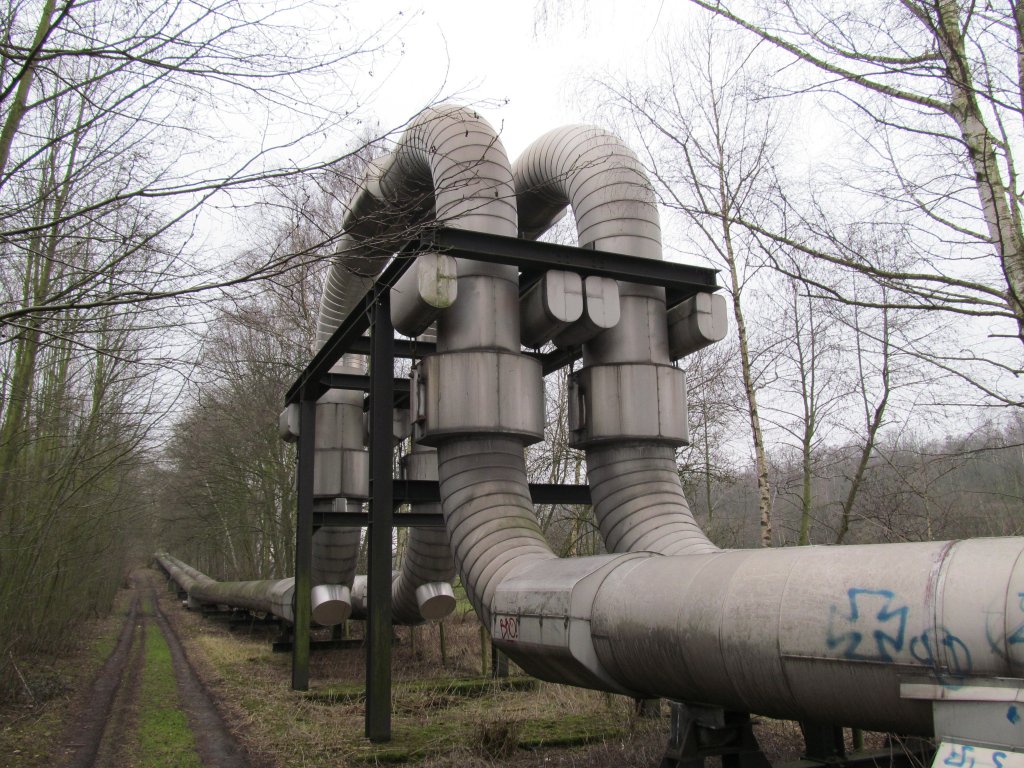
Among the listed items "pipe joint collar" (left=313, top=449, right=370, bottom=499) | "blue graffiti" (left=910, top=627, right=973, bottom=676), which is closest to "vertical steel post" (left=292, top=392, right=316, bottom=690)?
"pipe joint collar" (left=313, top=449, right=370, bottom=499)

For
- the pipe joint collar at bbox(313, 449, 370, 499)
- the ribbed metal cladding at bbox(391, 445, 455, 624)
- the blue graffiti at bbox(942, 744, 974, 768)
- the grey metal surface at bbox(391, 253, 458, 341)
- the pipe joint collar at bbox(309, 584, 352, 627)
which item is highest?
the grey metal surface at bbox(391, 253, 458, 341)

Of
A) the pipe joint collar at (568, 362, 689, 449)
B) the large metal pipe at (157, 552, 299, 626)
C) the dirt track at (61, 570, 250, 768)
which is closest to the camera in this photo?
the dirt track at (61, 570, 250, 768)

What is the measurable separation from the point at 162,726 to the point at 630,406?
6716mm

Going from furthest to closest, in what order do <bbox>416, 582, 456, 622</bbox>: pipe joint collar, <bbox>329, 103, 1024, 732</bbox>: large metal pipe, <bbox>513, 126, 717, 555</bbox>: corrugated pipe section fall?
<bbox>416, 582, 456, 622</bbox>: pipe joint collar < <bbox>513, 126, 717, 555</bbox>: corrugated pipe section < <bbox>329, 103, 1024, 732</bbox>: large metal pipe

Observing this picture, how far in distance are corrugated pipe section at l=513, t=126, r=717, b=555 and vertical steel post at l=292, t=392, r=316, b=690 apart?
494 centimetres

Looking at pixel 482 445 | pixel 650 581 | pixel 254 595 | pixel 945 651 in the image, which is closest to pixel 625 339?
pixel 482 445

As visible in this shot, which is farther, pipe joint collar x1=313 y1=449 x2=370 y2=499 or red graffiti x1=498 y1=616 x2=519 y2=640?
pipe joint collar x1=313 y1=449 x2=370 y2=499

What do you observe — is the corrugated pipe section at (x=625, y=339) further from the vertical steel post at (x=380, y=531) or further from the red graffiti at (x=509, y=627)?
the vertical steel post at (x=380, y=531)

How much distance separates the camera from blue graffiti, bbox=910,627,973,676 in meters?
3.18

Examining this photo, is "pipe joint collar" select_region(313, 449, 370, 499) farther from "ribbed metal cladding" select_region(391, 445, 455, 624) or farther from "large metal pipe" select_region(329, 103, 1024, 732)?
"large metal pipe" select_region(329, 103, 1024, 732)

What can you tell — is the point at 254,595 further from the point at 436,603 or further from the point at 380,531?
the point at 380,531

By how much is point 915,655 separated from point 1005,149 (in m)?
3.46

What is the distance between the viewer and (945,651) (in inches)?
127

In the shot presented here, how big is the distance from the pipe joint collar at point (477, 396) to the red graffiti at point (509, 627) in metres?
2.21
